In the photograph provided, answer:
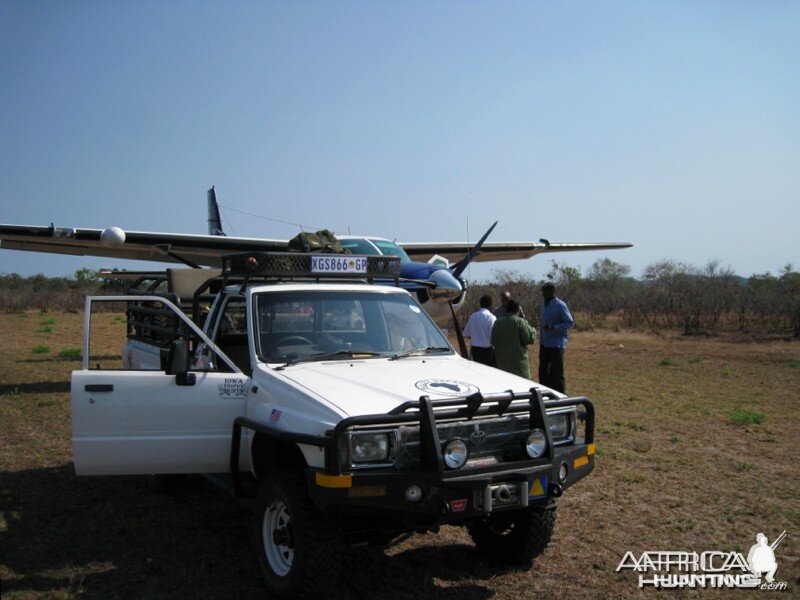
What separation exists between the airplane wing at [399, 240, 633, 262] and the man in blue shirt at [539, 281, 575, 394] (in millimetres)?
12246

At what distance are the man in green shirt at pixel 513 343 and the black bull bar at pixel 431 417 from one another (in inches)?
167

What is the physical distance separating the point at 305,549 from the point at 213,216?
75.3ft

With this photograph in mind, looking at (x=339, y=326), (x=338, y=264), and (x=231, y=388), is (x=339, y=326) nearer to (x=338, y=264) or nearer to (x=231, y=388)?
(x=338, y=264)

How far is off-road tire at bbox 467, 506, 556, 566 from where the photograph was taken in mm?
4688

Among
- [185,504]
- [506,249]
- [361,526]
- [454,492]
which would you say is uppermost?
[506,249]

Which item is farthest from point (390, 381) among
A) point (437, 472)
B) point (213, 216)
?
point (213, 216)

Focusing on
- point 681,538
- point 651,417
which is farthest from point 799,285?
point 681,538

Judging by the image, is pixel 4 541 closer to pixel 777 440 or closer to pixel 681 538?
pixel 681 538

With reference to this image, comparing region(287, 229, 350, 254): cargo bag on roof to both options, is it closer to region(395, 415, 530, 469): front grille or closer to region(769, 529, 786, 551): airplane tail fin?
region(395, 415, 530, 469): front grille

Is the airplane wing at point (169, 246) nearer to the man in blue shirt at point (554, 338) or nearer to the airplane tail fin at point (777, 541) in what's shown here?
the man in blue shirt at point (554, 338)

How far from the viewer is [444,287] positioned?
12.0 meters

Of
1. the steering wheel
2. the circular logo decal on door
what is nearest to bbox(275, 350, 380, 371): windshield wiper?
the steering wheel

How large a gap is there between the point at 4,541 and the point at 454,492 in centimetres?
352

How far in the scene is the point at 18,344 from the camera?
20.4 meters
